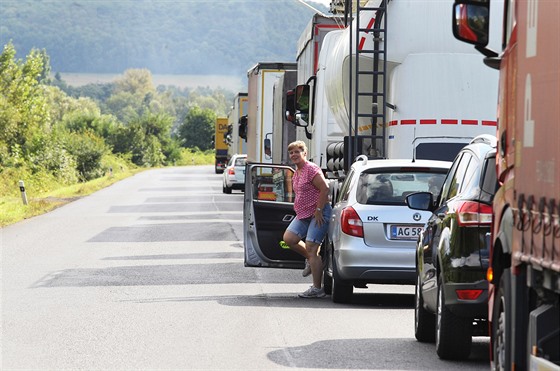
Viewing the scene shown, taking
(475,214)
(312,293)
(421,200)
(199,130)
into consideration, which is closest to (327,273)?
(312,293)

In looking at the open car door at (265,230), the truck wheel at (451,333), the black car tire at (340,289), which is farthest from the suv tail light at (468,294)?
the open car door at (265,230)

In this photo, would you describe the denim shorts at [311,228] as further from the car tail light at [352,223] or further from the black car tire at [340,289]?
the car tail light at [352,223]

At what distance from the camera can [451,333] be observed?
31.3ft

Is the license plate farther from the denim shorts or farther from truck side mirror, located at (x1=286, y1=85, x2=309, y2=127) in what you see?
truck side mirror, located at (x1=286, y1=85, x2=309, y2=127)

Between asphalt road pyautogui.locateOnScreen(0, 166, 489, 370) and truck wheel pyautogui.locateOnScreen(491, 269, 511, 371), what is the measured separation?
6.28 ft

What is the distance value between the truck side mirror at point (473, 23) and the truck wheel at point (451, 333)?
242 cm

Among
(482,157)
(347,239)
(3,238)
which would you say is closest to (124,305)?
(347,239)

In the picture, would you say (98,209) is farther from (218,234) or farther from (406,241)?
(406,241)

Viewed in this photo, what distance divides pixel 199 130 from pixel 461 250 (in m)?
159

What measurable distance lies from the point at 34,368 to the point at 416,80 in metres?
9.01

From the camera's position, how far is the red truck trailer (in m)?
5.98

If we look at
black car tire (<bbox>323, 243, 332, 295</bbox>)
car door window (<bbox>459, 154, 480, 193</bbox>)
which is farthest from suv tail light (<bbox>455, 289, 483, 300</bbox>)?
black car tire (<bbox>323, 243, 332, 295</bbox>)

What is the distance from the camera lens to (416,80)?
17.1 m

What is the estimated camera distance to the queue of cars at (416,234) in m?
9.08
